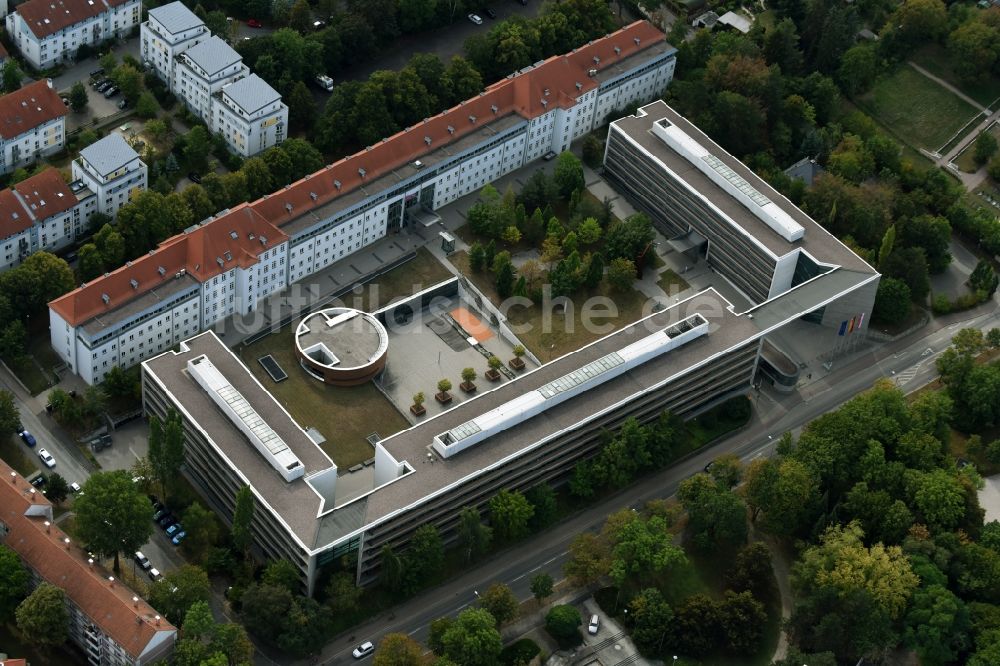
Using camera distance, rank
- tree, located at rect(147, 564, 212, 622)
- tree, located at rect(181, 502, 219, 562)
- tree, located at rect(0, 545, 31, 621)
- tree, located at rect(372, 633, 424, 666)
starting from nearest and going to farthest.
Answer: tree, located at rect(0, 545, 31, 621) < tree, located at rect(372, 633, 424, 666) < tree, located at rect(147, 564, 212, 622) < tree, located at rect(181, 502, 219, 562)

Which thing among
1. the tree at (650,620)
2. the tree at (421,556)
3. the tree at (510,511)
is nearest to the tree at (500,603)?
the tree at (421,556)

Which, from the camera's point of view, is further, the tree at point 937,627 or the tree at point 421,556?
the tree at point 937,627

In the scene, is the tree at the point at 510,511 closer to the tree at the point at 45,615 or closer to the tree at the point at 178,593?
the tree at the point at 178,593

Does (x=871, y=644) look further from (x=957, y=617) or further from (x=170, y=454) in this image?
(x=170, y=454)

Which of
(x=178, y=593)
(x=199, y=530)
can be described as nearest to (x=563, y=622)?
(x=199, y=530)

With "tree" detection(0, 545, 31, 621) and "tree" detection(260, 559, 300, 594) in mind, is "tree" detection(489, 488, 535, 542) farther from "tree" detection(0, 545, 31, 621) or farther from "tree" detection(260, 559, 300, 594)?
"tree" detection(0, 545, 31, 621)

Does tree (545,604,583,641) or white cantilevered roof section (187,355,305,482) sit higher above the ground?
white cantilevered roof section (187,355,305,482)

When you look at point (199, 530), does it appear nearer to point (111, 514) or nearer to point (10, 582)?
point (111, 514)

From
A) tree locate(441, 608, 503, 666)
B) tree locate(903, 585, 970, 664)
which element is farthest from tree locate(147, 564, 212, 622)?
tree locate(903, 585, 970, 664)
